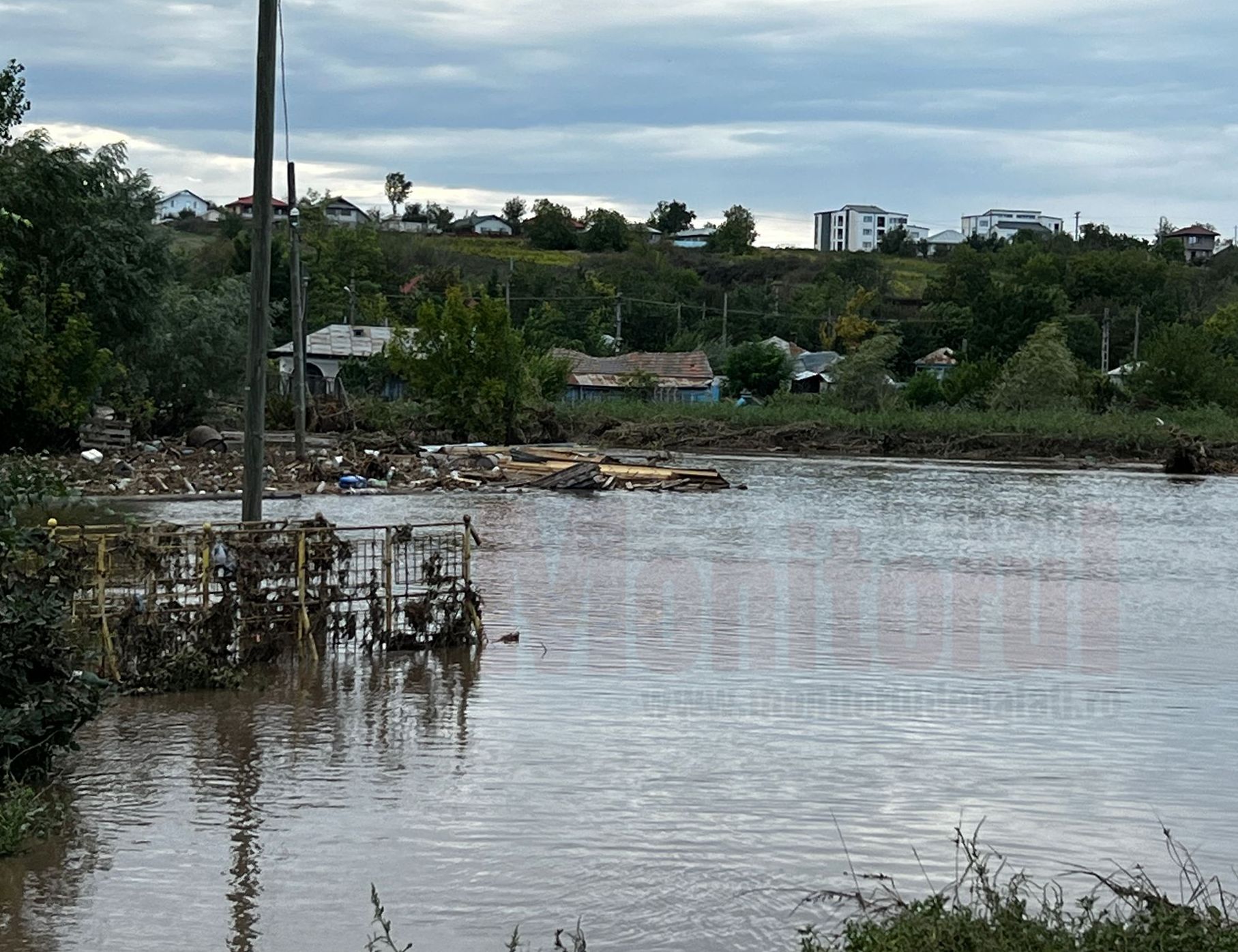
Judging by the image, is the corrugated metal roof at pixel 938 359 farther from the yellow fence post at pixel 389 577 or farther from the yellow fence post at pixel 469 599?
the yellow fence post at pixel 389 577

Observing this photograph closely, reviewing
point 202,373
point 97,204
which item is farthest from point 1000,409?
point 97,204

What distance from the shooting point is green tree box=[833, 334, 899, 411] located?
221 feet

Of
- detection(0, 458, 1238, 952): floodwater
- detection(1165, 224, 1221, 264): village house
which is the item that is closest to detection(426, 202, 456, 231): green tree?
detection(1165, 224, 1221, 264): village house

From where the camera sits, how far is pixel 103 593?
11.2 meters

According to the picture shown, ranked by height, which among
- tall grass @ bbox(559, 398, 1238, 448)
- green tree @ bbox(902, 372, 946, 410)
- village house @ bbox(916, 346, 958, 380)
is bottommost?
tall grass @ bbox(559, 398, 1238, 448)

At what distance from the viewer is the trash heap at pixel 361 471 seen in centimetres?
3278

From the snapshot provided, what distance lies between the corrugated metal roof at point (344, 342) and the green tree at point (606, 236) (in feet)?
220

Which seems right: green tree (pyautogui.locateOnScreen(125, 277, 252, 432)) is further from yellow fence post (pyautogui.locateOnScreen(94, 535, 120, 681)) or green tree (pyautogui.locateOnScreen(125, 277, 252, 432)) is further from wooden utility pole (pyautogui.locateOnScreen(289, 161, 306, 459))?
yellow fence post (pyautogui.locateOnScreen(94, 535, 120, 681))

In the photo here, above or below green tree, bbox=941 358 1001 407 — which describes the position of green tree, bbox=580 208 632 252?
above

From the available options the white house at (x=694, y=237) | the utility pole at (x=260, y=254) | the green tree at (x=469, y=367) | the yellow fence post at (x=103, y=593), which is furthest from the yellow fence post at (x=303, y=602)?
the white house at (x=694, y=237)

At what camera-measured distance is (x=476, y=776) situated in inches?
396

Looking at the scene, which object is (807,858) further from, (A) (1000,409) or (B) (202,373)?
(A) (1000,409)

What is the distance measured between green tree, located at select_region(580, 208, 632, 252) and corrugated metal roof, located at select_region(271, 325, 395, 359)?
6718 cm

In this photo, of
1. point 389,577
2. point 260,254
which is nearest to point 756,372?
point 260,254
